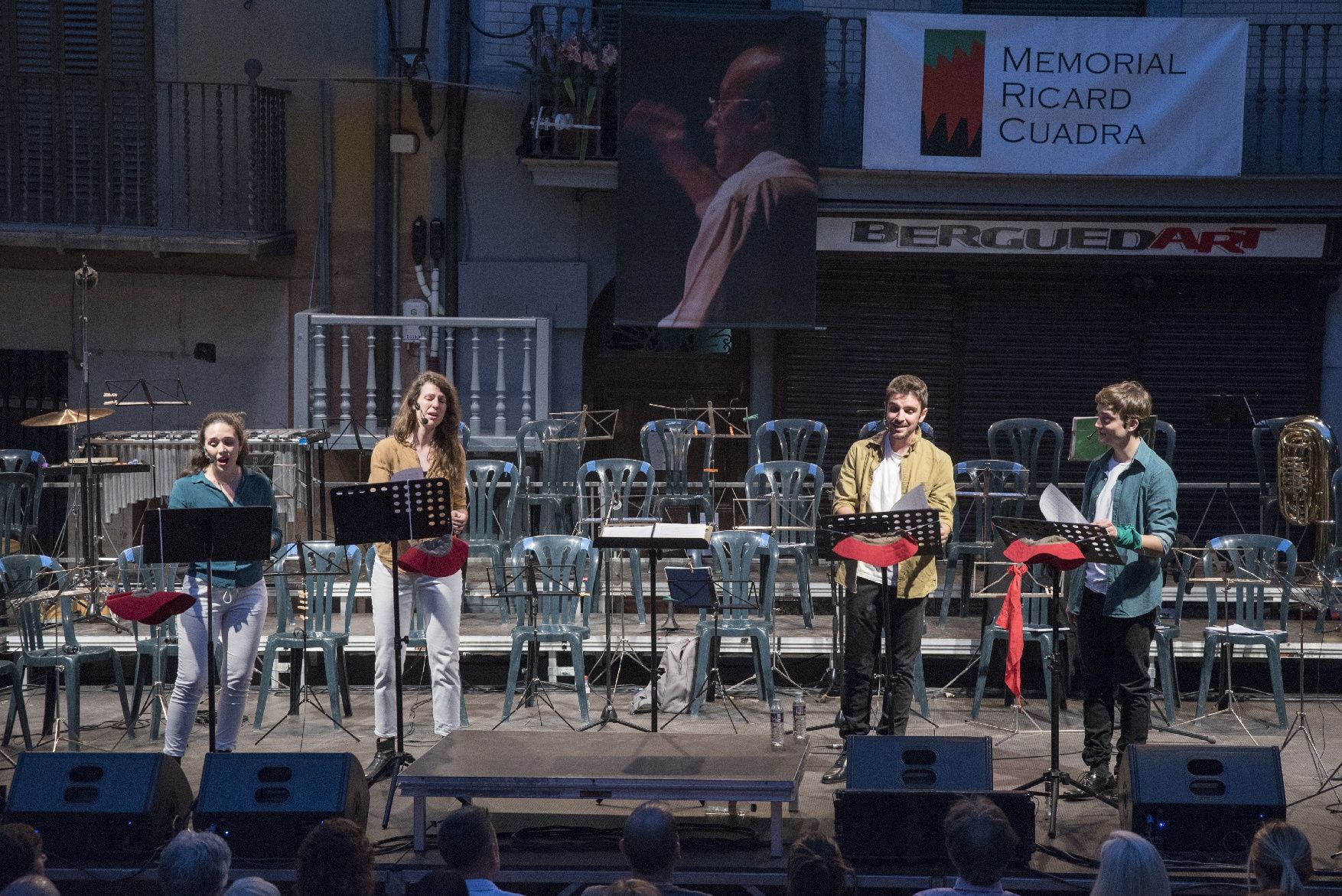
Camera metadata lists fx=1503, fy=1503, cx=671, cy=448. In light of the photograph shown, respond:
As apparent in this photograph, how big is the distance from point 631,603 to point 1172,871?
5.10m

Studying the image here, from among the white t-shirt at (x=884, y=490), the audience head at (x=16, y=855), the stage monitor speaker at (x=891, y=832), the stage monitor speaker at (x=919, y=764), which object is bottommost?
the stage monitor speaker at (x=891, y=832)

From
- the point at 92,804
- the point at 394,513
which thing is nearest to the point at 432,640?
the point at 394,513

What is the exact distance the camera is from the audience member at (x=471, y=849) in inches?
166

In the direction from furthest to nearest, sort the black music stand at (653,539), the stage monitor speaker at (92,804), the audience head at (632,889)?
the black music stand at (653,539), the stage monitor speaker at (92,804), the audience head at (632,889)

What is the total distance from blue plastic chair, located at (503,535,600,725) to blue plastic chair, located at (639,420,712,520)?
1285 millimetres

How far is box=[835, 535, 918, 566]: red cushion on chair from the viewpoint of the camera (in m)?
6.16

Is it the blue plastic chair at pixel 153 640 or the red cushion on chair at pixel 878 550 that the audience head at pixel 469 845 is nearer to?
the red cushion on chair at pixel 878 550

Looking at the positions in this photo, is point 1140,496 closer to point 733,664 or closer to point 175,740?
point 733,664

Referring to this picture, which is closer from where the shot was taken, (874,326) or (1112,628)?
(1112,628)

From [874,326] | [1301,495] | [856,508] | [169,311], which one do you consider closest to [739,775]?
[856,508]

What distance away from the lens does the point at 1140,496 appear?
6316mm

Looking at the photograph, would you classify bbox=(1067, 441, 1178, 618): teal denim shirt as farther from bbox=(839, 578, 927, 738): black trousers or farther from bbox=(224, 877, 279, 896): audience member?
bbox=(224, 877, 279, 896): audience member

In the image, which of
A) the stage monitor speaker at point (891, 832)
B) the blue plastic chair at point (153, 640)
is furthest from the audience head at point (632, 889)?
the blue plastic chair at point (153, 640)

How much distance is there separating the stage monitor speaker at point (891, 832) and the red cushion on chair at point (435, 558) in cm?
214
